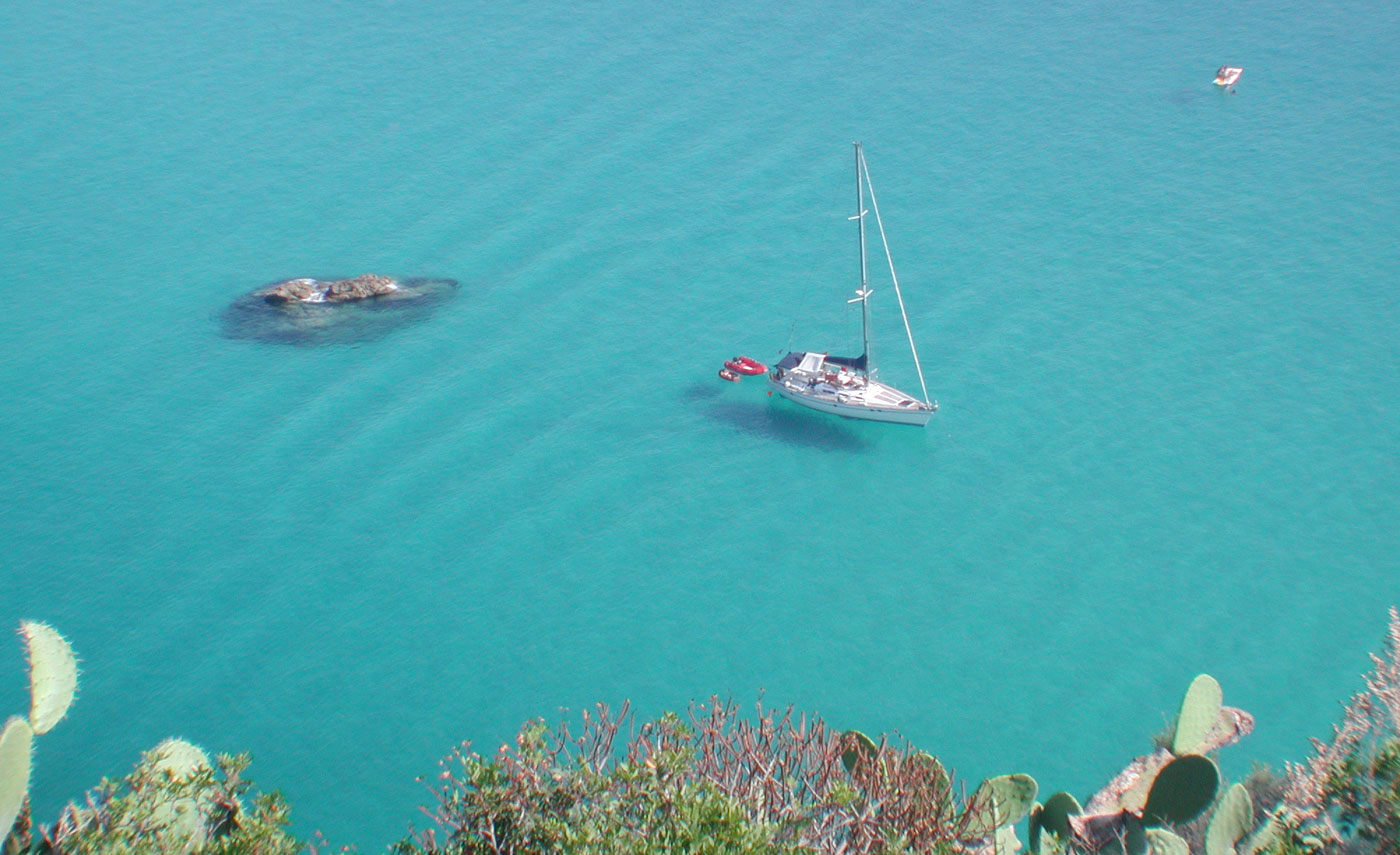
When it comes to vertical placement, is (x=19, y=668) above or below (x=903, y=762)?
below

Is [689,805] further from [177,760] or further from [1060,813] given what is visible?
[177,760]

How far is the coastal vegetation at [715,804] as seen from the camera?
14.7m

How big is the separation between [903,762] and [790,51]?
51480mm

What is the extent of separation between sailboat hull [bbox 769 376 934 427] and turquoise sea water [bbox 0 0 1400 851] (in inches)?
30.6

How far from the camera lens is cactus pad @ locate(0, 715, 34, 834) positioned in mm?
15539

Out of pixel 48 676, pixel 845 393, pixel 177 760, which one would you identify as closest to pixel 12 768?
pixel 48 676

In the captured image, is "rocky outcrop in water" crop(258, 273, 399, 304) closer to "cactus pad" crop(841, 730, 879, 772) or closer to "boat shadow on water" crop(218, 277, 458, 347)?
"boat shadow on water" crop(218, 277, 458, 347)

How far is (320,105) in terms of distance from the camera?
6019 cm

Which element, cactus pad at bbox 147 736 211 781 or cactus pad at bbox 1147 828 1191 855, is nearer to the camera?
cactus pad at bbox 147 736 211 781

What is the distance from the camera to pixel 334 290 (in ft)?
149

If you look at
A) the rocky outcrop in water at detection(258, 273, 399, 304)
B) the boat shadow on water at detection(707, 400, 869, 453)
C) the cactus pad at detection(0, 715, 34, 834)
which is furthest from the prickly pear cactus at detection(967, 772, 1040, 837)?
the rocky outcrop in water at detection(258, 273, 399, 304)

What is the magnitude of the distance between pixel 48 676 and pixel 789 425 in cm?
2557

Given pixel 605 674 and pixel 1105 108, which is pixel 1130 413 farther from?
pixel 1105 108

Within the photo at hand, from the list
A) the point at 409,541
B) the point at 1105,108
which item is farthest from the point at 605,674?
the point at 1105,108
